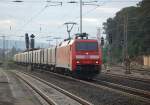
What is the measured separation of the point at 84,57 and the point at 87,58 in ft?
0.78

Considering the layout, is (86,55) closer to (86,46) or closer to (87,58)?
(87,58)

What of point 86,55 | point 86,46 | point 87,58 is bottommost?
point 87,58

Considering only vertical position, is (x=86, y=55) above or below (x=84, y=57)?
above

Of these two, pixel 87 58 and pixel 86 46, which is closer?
pixel 87 58

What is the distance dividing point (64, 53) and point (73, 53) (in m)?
3.88

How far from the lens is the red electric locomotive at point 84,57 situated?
34656 mm

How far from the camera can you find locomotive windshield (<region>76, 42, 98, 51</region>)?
116 ft

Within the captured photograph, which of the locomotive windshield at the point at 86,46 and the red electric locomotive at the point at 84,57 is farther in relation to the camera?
the locomotive windshield at the point at 86,46

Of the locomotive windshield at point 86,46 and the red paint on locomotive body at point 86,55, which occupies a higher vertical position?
the locomotive windshield at point 86,46

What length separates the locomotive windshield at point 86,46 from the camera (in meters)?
35.4

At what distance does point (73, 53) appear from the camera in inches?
1378

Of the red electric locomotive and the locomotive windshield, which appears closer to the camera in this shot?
the red electric locomotive

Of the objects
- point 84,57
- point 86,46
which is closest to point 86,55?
point 84,57

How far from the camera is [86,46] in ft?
117
